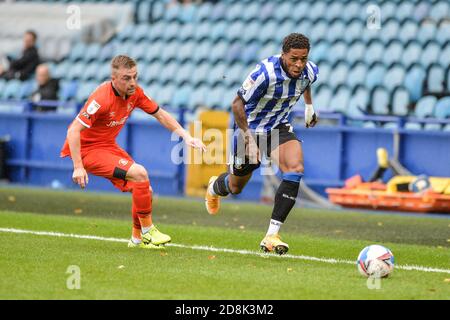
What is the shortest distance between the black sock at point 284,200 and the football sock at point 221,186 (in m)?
1.45

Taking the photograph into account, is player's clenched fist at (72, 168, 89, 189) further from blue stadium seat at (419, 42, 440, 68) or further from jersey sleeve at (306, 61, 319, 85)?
blue stadium seat at (419, 42, 440, 68)

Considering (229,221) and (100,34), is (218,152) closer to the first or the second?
(229,221)

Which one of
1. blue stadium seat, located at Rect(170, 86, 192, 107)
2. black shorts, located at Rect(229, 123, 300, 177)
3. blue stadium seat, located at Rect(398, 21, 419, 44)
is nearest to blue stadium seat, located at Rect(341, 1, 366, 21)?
blue stadium seat, located at Rect(398, 21, 419, 44)

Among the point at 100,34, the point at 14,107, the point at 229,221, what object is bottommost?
the point at 229,221

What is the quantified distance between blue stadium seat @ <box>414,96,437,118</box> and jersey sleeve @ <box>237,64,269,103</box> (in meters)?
7.03

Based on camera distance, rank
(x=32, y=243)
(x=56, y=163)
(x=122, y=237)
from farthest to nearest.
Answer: (x=56, y=163), (x=122, y=237), (x=32, y=243)

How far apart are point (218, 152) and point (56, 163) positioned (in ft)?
11.6

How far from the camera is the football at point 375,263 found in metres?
8.32

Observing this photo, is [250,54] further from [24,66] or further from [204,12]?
[24,66]

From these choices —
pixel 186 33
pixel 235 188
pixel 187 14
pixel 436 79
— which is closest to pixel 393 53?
pixel 436 79

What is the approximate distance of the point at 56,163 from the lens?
1927 cm

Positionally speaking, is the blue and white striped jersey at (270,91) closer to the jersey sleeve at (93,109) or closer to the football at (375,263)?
the jersey sleeve at (93,109)

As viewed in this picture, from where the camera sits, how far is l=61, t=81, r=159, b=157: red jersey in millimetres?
Answer: 9891

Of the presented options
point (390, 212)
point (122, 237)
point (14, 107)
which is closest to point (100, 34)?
point (14, 107)
